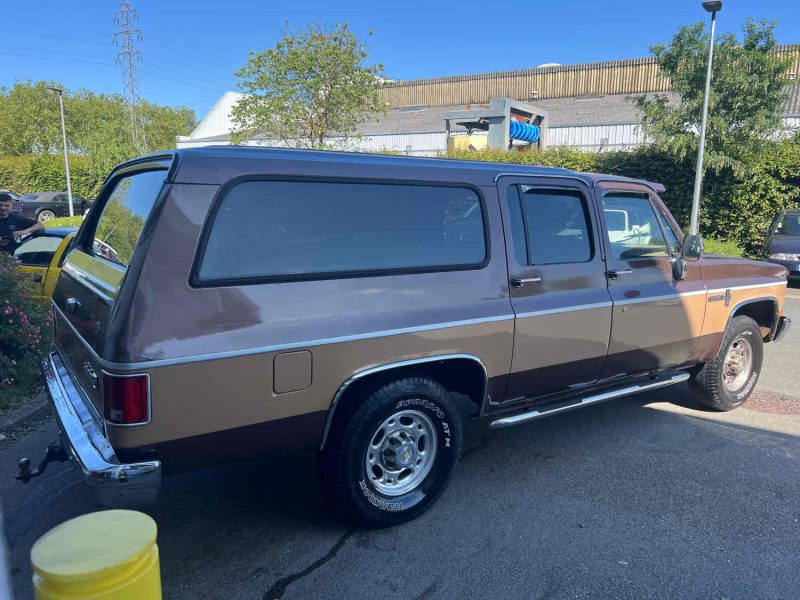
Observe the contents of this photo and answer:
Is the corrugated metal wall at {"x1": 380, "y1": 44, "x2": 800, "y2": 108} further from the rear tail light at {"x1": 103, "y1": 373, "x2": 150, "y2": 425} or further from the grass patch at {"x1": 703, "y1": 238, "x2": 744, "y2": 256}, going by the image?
the rear tail light at {"x1": 103, "y1": 373, "x2": 150, "y2": 425}

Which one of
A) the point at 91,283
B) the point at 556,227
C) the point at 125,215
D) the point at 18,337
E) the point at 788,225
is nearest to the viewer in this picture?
the point at 91,283

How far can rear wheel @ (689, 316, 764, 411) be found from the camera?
5.21m

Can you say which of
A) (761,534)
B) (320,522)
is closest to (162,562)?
(320,522)

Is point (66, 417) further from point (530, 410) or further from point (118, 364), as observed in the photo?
point (530, 410)

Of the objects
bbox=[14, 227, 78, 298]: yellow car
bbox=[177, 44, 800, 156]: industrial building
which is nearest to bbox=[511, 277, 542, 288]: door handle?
bbox=[14, 227, 78, 298]: yellow car

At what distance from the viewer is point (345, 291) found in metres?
3.10

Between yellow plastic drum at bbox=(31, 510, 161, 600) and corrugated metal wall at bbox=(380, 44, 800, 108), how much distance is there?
41.9 metres

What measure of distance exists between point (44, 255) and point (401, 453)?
5.92m

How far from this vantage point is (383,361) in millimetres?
3197

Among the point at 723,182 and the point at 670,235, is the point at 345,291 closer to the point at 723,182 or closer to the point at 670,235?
the point at 670,235

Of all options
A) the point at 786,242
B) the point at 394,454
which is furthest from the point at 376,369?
the point at 786,242

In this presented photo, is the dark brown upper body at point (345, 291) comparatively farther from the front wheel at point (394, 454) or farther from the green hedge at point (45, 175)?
the green hedge at point (45, 175)

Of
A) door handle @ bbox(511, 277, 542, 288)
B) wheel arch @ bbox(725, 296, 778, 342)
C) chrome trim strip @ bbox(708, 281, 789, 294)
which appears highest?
door handle @ bbox(511, 277, 542, 288)

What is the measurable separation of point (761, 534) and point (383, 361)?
231 cm
